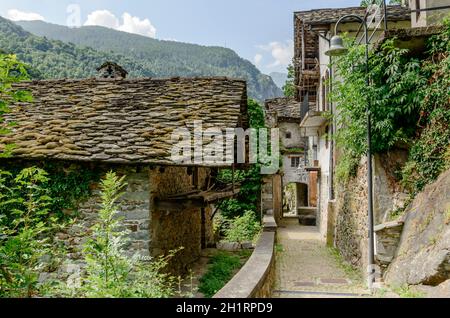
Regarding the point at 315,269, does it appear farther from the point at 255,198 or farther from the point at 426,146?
the point at 255,198

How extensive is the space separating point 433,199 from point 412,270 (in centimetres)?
108

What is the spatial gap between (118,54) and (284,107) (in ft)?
186

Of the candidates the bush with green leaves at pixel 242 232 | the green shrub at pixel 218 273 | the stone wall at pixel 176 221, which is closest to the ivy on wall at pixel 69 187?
the stone wall at pixel 176 221

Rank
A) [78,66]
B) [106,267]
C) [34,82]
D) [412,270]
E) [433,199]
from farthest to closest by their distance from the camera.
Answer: [78,66] → [34,82] → [433,199] → [412,270] → [106,267]

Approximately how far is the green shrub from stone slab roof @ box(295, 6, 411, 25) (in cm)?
813

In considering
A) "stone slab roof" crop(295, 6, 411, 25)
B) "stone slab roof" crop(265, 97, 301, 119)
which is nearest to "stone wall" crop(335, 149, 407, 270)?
"stone slab roof" crop(295, 6, 411, 25)

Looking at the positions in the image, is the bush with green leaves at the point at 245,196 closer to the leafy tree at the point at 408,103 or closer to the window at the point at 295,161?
the leafy tree at the point at 408,103

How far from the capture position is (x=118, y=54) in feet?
235

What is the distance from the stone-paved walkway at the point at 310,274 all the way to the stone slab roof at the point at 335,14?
7.42 metres

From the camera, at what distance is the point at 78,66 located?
159 feet

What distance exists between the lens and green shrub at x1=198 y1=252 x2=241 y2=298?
769 cm

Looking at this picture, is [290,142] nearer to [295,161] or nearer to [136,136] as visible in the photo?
[295,161]

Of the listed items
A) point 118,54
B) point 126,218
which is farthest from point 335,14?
point 118,54
